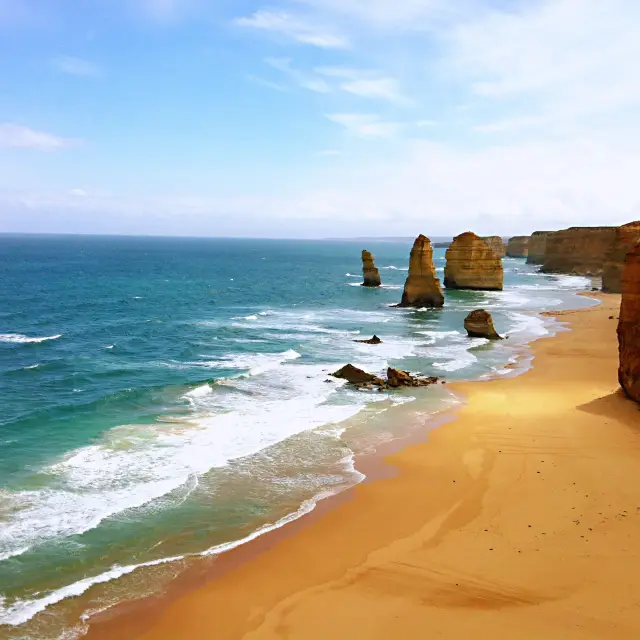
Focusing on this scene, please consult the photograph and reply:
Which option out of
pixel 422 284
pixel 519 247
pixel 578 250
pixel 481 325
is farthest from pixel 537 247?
pixel 481 325

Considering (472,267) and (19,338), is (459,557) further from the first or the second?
(472,267)

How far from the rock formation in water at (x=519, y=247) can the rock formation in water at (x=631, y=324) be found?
148436 mm

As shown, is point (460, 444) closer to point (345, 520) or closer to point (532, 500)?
point (532, 500)

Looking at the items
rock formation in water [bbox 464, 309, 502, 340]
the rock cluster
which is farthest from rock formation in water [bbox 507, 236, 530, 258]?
the rock cluster

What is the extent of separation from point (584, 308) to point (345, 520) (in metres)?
51.9

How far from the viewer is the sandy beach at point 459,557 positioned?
11398mm

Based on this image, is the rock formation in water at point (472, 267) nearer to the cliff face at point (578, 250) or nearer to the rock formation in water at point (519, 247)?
the cliff face at point (578, 250)

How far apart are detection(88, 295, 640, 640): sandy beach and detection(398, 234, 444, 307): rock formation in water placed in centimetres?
3803

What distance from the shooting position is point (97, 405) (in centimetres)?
2608

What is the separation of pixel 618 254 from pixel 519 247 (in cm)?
10324

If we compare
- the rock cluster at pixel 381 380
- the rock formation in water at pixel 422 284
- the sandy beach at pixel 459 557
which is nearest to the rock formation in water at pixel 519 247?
the rock formation in water at pixel 422 284

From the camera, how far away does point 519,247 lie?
167250 millimetres

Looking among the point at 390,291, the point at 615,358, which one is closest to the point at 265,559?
the point at 615,358

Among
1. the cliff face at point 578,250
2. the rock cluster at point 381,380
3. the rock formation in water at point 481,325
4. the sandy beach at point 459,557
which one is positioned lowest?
the sandy beach at point 459,557
